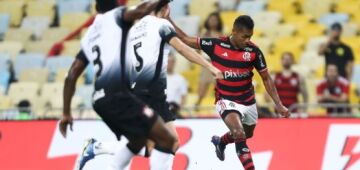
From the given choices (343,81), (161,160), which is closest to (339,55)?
(343,81)

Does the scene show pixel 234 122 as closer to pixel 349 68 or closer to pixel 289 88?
pixel 289 88

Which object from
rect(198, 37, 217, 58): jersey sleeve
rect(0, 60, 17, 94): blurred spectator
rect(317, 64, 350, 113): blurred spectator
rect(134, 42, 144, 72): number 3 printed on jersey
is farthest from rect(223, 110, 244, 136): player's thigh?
rect(0, 60, 17, 94): blurred spectator

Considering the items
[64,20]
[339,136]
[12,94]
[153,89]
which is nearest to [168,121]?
[153,89]

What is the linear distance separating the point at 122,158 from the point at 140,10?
6.48ft

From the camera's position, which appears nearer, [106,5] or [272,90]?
[106,5]

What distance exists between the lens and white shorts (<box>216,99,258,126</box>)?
1559 cm

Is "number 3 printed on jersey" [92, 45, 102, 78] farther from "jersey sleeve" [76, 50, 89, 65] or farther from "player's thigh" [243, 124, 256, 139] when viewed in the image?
"player's thigh" [243, 124, 256, 139]

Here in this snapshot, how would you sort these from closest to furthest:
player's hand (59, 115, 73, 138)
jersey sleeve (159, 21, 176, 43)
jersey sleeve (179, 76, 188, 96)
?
player's hand (59, 115, 73, 138)
jersey sleeve (159, 21, 176, 43)
jersey sleeve (179, 76, 188, 96)

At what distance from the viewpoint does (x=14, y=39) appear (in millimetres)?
24891

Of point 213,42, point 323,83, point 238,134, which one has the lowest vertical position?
point 323,83

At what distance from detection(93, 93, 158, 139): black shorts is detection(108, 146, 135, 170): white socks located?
86cm

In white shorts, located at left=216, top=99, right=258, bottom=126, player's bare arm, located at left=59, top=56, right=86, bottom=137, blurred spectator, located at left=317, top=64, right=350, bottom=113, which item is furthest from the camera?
blurred spectator, located at left=317, top=64, right=350, bottom=113

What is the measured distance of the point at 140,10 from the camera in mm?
11977

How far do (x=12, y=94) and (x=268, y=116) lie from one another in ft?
18.5
